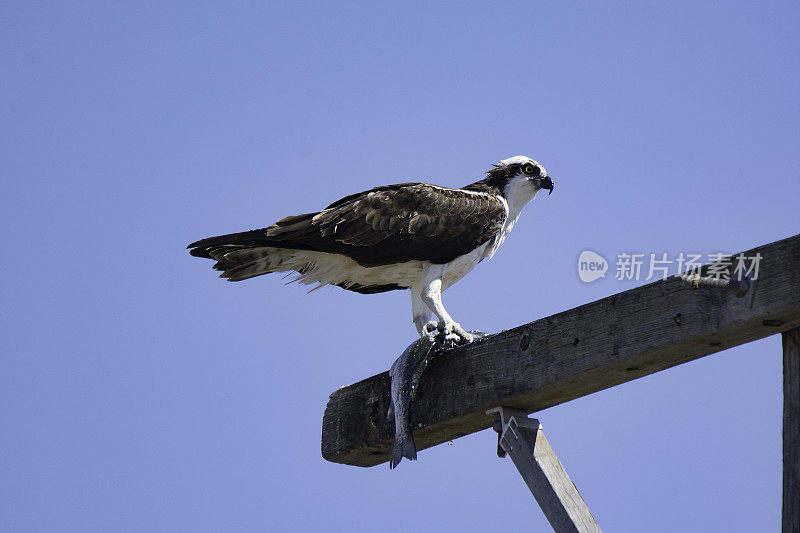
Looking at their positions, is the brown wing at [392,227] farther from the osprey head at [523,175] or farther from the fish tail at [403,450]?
the fish tail at [403,450]

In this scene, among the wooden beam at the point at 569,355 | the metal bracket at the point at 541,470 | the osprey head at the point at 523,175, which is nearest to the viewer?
the wooden beam at the point at 569,355

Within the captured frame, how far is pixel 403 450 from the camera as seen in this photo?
13.9ft

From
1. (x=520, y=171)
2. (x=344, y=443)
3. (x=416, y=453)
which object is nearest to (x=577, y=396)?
(x=416, y=453)

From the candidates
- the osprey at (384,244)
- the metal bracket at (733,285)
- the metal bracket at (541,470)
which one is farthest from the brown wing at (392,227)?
the metal bracket at (733,285)

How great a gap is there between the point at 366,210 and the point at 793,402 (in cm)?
339

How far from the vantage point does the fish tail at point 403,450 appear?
421 centimetres

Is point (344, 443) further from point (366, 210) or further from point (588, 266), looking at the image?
point (366, 210)

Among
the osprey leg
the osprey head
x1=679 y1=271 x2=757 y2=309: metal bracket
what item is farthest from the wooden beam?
the osprey head

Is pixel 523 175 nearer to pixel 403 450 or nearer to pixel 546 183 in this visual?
pixel 546 183

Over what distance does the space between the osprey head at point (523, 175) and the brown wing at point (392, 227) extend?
1.85 feet

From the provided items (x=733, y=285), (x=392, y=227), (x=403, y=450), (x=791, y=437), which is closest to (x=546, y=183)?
(x=392, y=227)

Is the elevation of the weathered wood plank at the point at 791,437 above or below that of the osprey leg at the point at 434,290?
below

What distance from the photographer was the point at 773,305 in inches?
122

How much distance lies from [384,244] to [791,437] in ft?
10.7
